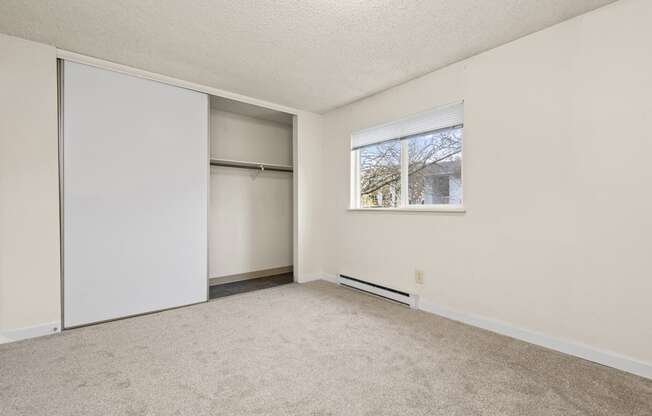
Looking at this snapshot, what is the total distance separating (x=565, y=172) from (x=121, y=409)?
3.06 m

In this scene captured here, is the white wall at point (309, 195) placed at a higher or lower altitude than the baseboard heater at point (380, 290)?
higher

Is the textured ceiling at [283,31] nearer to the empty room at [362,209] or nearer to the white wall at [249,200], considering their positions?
the empty room at [362,209]

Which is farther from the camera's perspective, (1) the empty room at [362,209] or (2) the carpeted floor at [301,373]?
(1) the empty room at [362,209]

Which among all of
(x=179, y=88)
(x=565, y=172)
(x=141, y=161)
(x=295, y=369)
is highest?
(x=179, y=88)

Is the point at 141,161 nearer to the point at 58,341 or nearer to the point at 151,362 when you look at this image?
the point at 58,341

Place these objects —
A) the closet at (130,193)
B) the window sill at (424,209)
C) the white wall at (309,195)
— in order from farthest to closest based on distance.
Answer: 1. the white wall at (309,195)
2. the window sill at (424,209)
3. the closet at (130,193)

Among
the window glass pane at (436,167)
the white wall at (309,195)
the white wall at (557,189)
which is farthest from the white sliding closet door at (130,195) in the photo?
the white wall at (557,189)

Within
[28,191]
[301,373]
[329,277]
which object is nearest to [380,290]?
[329,277]

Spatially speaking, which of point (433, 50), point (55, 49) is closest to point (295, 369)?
point (433, 50)

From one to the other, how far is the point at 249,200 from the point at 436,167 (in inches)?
102

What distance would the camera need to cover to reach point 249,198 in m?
4.37

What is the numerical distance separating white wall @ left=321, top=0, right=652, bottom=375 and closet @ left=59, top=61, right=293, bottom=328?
2.38m

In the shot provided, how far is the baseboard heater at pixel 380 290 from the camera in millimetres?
3106

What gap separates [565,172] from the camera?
6.99 ft
